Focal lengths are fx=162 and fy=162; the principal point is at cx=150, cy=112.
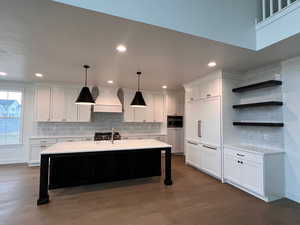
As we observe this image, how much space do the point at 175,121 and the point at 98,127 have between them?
9.67ft

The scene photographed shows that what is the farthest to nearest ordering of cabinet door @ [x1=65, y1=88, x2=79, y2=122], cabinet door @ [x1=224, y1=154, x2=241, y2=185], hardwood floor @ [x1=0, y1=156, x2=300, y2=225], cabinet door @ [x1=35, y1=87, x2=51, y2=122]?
cabinet door @ [x1=65, y1=88, x2=79, y2=122] → cabinet door @ [x1=35, y1=87, x2=51, y2=122] → cabinet door @ [x1=224, y1=154, x2=241, y2=185] → hardwood floor @ [x1=0, y1=156, x2=300, y2=225]

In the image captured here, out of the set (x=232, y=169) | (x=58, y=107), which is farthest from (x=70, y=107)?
(x=232, y=169)

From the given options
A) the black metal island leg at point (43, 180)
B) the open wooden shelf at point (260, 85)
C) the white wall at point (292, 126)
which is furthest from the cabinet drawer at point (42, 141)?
the white wall at point (292, 126)

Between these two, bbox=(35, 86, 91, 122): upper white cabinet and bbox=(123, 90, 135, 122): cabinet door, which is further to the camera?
bbox=(123, 90, 135, 122): cabinet door

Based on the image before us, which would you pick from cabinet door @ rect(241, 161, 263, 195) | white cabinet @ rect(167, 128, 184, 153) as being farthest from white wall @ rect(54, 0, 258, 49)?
white cabinet @ rect(167, 128, 184, 153)

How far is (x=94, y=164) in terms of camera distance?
3.23 m

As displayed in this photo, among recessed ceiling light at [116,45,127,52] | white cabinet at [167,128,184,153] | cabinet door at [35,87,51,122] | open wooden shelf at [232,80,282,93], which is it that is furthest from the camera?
white cabinet at [167,128,184,153]

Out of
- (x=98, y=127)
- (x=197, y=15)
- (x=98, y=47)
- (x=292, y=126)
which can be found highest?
(x=197, y=15)

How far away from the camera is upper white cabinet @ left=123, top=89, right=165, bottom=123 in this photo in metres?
5.69

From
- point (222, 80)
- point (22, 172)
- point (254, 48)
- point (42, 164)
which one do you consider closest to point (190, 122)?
point (222, 80)

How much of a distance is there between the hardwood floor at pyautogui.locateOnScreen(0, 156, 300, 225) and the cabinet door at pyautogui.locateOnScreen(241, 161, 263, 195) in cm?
20

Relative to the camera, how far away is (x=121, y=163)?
11.2 feet

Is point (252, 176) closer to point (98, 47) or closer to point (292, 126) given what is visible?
point (292, 126)

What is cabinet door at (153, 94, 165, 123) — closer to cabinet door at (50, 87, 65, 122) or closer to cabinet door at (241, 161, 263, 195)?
cabinet door at (50, 87, 65, 122)
